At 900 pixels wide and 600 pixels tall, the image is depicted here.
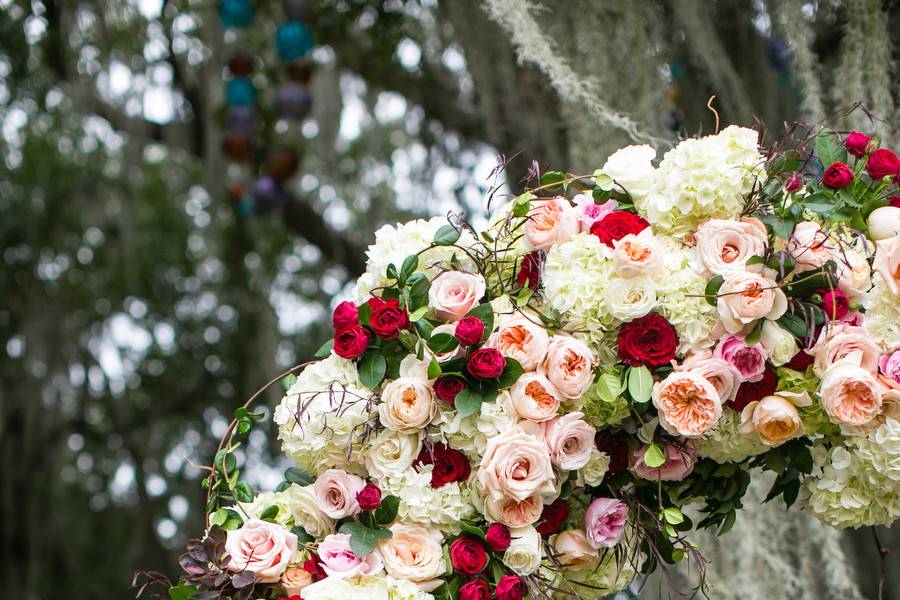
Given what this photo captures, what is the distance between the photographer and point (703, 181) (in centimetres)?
120

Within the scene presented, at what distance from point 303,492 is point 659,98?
1.42 metres

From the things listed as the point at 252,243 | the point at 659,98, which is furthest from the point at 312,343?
the point at 659,98

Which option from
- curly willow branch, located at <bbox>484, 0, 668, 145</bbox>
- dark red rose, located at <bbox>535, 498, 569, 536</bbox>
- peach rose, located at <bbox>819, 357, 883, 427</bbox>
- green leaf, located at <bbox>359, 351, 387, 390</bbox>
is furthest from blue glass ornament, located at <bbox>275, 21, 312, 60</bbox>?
peach rose, located at <bbox>819, 357, 883, 427</bbox>

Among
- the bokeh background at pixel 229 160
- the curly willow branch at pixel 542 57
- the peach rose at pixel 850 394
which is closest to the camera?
the peach rose at pixel 850 394

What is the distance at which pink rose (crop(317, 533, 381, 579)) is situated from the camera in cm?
114

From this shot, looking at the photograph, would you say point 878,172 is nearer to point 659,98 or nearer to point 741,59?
point 659,98

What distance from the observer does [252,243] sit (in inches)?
204

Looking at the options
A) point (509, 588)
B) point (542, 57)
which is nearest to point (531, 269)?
point (509, 588)

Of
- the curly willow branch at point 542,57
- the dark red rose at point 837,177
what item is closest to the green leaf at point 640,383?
the dark red rose at point 837,177

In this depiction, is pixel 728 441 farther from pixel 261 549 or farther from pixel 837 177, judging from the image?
pixel 261 549

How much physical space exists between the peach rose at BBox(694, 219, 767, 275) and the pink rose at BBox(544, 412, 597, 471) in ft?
0.74

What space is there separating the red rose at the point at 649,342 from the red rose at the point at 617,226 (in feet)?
0.34

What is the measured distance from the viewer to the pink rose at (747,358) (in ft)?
3.78

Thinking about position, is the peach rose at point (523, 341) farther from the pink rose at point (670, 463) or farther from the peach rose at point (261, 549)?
the peach rose at point (261, 549)
